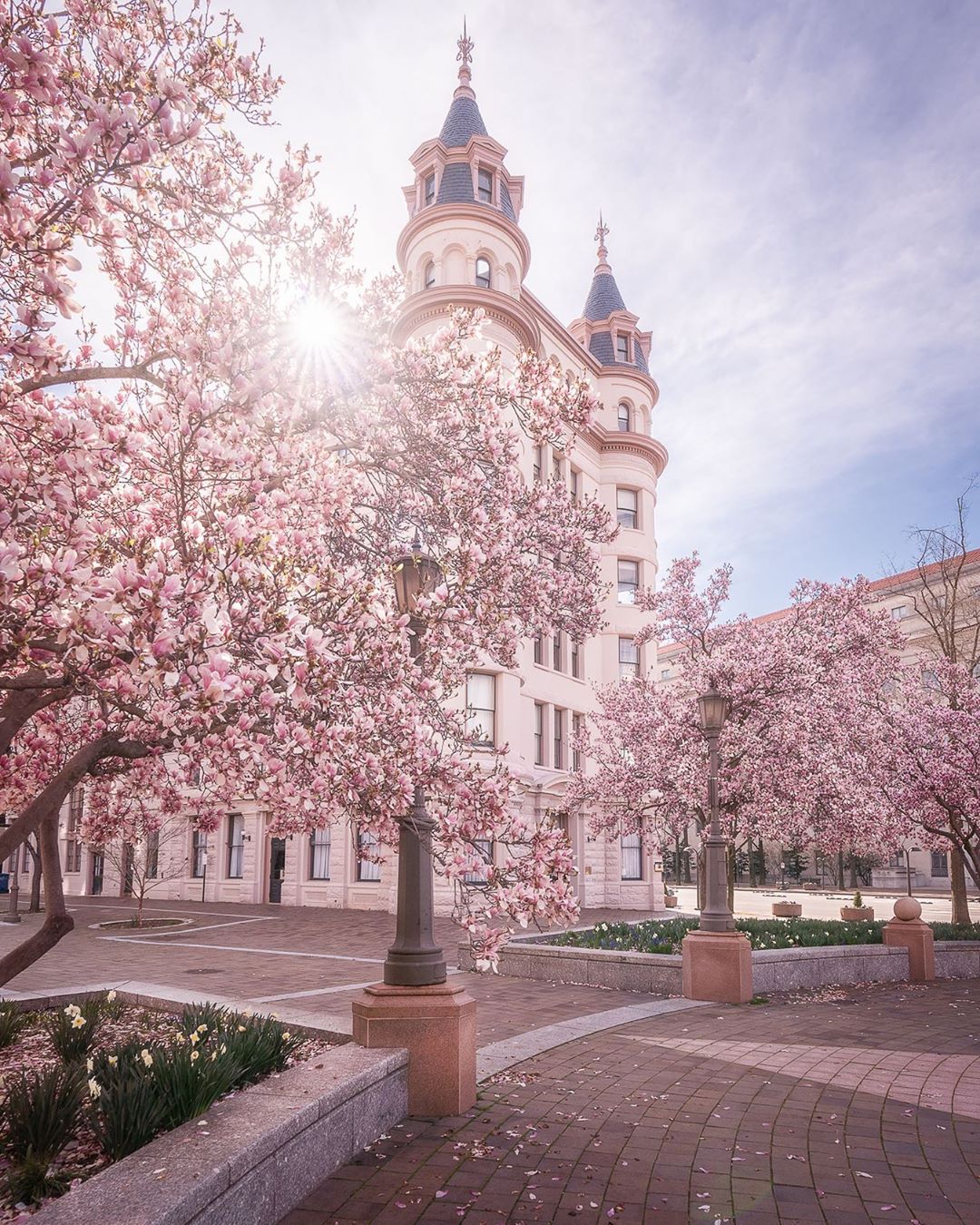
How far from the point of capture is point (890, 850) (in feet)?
72.7

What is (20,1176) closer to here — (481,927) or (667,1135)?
(481,927)

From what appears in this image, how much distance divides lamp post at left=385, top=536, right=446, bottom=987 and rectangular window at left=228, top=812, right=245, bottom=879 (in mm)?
28391

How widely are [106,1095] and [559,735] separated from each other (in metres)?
Answer: 26.2

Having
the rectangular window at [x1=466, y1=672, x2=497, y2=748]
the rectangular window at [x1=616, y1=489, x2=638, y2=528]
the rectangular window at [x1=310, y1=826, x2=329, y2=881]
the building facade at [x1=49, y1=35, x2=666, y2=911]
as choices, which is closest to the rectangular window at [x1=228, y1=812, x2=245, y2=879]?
the building facade at [x1=49, y1=35, x2=666, y2=911]

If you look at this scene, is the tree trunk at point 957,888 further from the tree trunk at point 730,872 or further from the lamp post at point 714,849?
the lamp post at point 714,849

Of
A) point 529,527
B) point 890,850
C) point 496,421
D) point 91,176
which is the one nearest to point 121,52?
point 91,176

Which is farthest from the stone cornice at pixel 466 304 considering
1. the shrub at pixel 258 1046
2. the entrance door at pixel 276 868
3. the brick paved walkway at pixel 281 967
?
the shrub at pixel 258 1046

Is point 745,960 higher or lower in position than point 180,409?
lower

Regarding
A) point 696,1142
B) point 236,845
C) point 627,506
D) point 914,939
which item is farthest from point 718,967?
point 236,845

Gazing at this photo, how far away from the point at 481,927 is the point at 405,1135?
4.70ft

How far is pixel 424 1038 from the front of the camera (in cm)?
619

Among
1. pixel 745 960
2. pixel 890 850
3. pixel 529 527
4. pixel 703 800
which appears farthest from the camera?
pixel 890 850

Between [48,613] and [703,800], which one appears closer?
[48,613]

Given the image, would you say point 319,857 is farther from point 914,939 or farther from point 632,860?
point 914,939
